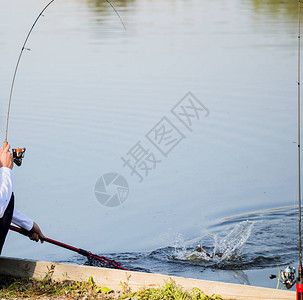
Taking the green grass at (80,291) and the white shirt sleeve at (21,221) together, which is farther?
the white shirt sleeve at (21,221)

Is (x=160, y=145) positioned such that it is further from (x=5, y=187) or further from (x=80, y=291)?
(x=5, y=187)

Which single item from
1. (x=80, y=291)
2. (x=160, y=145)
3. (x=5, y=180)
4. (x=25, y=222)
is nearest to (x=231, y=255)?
(x=80, y=291)

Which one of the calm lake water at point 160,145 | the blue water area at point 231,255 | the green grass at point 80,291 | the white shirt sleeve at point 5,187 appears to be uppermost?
the white shirt sleeve at point 5,187

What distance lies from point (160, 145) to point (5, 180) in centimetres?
494

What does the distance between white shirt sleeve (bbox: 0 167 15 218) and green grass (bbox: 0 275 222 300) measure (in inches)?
21.8

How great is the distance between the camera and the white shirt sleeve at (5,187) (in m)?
3.45

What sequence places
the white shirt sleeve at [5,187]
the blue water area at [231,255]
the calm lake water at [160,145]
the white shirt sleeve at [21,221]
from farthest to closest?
the calm lake water at [160,145]
the blue water area at [231,255]
the white shirt sleeve at [21,221]
the white shirt sleeve at [5,187]

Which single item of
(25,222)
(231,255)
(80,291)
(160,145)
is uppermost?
(25,222)

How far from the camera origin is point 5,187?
3463mm

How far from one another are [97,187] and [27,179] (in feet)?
2.72

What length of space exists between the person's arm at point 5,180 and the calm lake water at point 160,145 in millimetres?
1826

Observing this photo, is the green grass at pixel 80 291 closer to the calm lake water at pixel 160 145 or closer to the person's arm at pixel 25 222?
the person's arm at pixel 25 222

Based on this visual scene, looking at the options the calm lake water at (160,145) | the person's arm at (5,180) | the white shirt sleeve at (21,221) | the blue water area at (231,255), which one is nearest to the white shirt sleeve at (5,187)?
the person's arm at (5,180)

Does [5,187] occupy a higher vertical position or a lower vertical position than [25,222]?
higher
